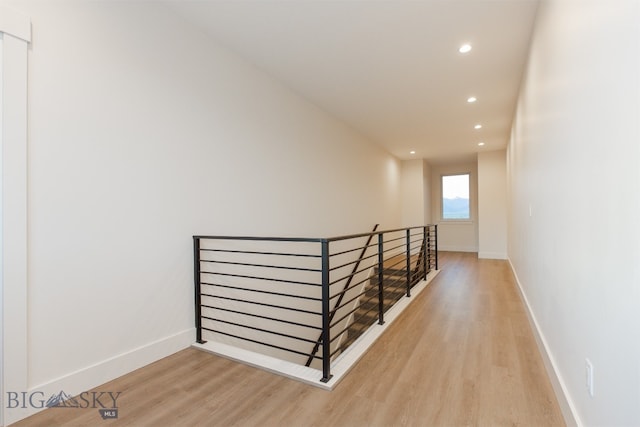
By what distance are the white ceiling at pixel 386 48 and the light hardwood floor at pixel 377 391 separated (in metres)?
2.62

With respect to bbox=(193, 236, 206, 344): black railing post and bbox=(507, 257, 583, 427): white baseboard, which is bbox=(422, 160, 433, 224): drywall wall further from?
bbox=(193, 236, 206, 344): black railing post

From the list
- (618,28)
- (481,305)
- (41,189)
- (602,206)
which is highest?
(618,28)

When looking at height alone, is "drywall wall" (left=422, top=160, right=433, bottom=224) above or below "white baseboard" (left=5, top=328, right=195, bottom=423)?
above

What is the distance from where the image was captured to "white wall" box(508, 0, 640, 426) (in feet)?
2.91

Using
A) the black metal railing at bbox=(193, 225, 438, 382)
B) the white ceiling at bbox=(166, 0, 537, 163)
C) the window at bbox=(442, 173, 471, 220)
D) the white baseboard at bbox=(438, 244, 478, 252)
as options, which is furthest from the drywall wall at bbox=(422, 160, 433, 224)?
the black metal railing at bbox=(193, 225, 438, 382)

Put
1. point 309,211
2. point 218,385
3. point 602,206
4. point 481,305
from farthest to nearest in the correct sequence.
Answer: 1. point 309,211
2. point 481,305
3. point 218,385
4. point 602,206

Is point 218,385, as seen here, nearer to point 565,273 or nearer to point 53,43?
point 565,273

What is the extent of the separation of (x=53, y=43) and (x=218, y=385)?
223 cm

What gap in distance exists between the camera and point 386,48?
287 centimetres

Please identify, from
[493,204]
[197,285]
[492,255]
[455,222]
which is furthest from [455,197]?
[197,285]

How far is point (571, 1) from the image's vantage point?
1460 millimetres

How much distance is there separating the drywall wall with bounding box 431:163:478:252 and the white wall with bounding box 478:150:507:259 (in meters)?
1.41

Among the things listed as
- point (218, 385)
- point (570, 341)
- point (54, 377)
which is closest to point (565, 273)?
point (570, 341)

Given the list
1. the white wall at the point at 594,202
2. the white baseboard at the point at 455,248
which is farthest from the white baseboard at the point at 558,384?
the white baseboard at the point at 455,248
